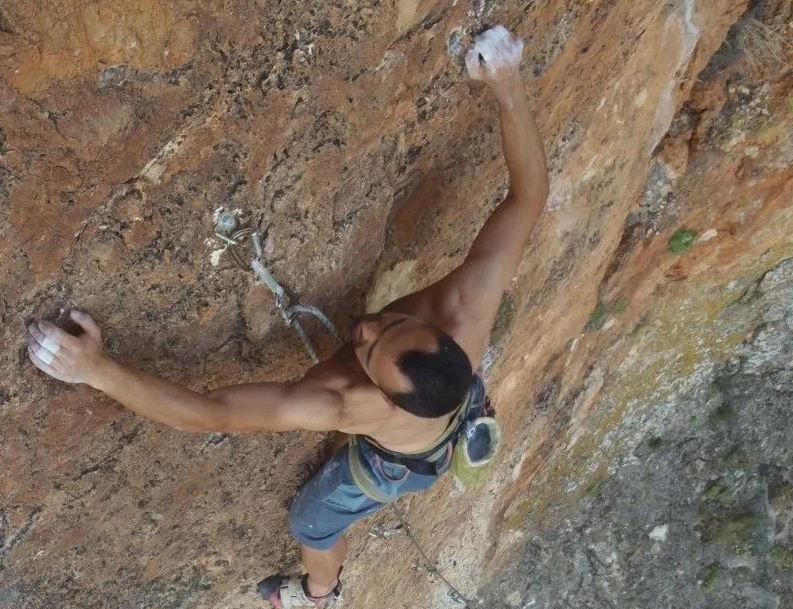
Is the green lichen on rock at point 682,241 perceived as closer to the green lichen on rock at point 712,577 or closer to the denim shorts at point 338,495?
the denim shorts at point 338,495

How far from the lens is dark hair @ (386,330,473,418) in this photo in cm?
171

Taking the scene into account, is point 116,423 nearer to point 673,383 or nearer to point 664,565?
point 673,383

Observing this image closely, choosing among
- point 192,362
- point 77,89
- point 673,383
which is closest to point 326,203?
point 192,362

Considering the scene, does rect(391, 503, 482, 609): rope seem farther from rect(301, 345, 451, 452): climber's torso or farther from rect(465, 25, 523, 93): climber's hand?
rect(465, 25, 523, 93): climber's hand

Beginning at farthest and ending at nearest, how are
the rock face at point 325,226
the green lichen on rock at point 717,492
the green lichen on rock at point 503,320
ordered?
the green lichen on rock at point 717,492 < the green lichen on rock at point 503,320 < the rock face at point 325,226

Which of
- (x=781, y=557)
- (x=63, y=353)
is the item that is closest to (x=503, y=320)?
(x=63, y=353)

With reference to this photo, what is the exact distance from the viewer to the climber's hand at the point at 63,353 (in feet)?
5.07

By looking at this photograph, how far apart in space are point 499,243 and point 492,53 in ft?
1.84

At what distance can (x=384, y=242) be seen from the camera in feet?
7.65

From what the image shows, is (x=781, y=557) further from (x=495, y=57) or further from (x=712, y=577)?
(x=495, y=57)

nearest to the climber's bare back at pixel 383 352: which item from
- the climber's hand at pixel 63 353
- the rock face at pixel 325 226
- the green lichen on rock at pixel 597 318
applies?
the climber's hand at pixel 63 353

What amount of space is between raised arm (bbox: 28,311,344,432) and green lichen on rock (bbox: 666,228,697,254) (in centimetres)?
249

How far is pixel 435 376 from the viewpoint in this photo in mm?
1709

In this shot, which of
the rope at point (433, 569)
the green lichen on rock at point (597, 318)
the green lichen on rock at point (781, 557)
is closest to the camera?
the rope at point (433, 569)
